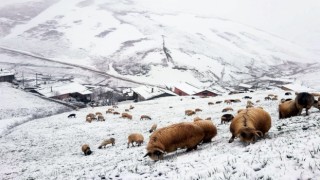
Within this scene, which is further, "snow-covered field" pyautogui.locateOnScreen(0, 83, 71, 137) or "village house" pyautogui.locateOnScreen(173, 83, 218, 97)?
"village house" pyautogui.locateOnScreen(173, 83, 218, 97)

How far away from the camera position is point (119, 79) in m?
147

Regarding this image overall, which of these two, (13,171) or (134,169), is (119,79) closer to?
(13,171)

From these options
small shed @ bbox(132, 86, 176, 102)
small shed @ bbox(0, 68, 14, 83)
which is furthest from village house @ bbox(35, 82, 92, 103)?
small shed @ bbox(132, 86, 176, 102)

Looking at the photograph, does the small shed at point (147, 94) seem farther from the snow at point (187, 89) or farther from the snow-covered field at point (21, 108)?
the snow-covered field at point (21, 108)

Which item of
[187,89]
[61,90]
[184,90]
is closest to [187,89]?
[187,89]

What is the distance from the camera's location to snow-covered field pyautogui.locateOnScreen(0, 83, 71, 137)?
61.3 metres

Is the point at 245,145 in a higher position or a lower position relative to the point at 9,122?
higher

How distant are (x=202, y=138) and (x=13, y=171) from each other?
1561 centimetres

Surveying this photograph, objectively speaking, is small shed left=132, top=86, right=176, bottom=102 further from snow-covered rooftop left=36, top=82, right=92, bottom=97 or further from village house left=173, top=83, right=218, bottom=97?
snow-covered rooftop left=36, top=82, right=92, bottom=97

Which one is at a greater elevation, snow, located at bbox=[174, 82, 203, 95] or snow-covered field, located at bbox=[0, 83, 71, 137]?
snow-covered field, located at bbox=[0, 83, 71, 137]

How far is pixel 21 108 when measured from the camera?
71.2 metres

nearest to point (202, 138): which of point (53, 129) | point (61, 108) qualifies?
point (53, 129)

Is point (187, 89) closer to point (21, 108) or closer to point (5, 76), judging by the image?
point (21, 108)

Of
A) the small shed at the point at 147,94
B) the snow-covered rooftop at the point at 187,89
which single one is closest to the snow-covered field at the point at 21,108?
the small shed at the point at 147,94
